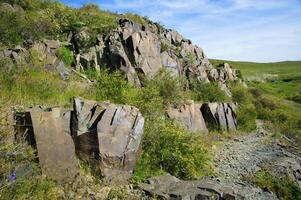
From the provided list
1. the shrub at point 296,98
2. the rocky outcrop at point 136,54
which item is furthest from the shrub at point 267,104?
the shrub at point 296,98

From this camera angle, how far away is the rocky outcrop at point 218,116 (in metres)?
21.2

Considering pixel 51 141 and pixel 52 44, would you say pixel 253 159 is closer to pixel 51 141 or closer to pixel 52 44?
pixel 51 141

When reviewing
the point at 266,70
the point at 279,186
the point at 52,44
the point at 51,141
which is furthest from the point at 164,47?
the point at 266,70

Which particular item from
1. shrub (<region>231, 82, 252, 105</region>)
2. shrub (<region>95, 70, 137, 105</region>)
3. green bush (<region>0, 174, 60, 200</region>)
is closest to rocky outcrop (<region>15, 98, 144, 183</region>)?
green bush (<region>0, 174, 60, 200</region>)

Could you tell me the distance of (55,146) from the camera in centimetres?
913

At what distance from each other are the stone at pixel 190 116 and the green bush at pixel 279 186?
5.09m

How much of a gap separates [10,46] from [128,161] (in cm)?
1027

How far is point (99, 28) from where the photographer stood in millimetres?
23531

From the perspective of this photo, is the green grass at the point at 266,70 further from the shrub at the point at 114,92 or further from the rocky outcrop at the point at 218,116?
the shrub at the point at 114,92

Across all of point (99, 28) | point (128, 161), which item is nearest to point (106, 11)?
point (99, 28)

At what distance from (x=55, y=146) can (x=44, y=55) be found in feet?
34.8

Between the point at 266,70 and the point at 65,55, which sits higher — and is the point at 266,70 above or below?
below

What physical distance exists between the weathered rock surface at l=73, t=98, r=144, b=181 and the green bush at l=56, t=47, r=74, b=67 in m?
9.79

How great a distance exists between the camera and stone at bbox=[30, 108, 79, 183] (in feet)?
28.5
